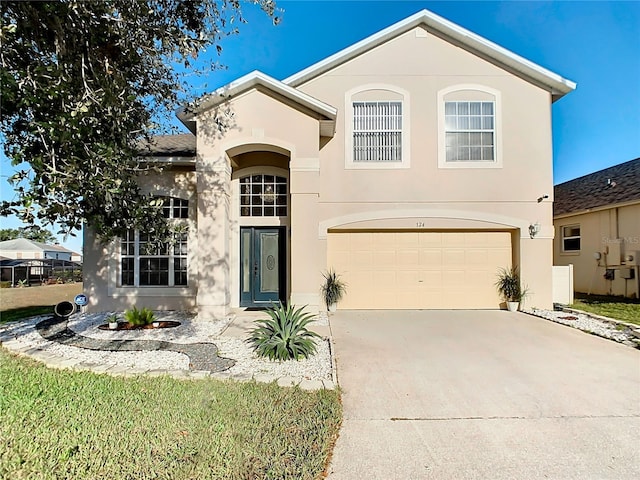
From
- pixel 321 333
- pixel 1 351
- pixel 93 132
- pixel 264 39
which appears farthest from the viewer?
pixel 264 39

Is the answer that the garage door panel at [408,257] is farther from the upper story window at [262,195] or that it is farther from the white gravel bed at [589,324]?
the upper story window at [262,195]

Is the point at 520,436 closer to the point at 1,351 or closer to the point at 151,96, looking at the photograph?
the point at 151,96

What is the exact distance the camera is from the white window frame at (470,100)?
10562 mm

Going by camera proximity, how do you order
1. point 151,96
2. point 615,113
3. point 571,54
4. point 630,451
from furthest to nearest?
point 615,113, point 571,54, point 151,96, point 630,451

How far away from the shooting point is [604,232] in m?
14.2

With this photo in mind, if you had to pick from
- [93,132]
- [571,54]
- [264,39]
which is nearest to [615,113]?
[571,54]

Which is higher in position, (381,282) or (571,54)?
(571,54)

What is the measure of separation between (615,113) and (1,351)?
2144cm

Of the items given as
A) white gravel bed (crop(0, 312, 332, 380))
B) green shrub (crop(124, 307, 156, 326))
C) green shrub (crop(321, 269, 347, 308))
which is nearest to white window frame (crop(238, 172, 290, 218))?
green shrub (crop(321, 269, 347, 308))

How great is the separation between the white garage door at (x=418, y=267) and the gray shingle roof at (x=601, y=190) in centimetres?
669

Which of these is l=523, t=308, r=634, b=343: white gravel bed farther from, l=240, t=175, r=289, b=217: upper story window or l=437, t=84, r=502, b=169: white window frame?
l=240, t=175, r=289, b=217: upper story window

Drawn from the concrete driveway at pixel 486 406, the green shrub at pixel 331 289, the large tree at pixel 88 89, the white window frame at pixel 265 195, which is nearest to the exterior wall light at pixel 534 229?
the concrete driveway at pixel 486 406

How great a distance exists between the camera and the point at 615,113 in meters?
15.4

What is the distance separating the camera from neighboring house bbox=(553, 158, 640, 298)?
517 inches
